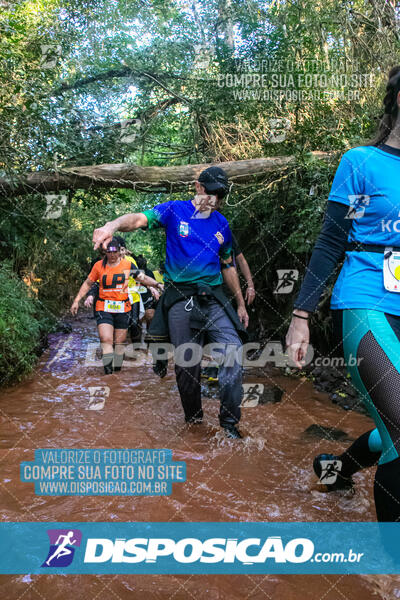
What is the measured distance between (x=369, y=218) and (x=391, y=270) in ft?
0.78

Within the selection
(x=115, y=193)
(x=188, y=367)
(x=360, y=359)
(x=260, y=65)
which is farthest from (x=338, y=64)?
(x=360, y=359)

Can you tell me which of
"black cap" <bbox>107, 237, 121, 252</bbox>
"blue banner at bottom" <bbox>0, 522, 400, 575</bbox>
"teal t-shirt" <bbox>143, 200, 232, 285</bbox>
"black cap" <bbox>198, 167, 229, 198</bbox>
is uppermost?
"black cap" <bbox>198, 167, 229, 198</bbox>

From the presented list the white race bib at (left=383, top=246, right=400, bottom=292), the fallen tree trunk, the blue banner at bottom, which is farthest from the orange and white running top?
the white race bib at (left=383, top=246, right=400, bottom=292)

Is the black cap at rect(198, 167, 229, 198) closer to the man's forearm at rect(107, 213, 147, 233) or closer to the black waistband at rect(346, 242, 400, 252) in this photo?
the man's forearm at rect(107, 213, 147, 233)

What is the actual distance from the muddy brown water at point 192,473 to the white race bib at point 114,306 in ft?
3.38

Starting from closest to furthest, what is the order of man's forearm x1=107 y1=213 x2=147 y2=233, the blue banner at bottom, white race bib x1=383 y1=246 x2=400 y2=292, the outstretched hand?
white race bib x1=383 y1=246 x2=400 y2=292 → the blue banner at bottom → the outstretched hand → man's forearm x1=107 y1=213 x2=147 y2=233

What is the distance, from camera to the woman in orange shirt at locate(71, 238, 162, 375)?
21.4ft

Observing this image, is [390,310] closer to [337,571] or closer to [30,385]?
[337,571]

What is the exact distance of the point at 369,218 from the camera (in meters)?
1.97

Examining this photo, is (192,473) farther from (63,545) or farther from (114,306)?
(114,306)

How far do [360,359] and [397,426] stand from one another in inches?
10.9

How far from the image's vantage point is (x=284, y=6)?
29.2 ft

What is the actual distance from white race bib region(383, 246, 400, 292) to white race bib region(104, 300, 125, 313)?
5.05 meters

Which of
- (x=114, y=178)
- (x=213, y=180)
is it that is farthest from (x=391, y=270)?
(x=114, y=178)
